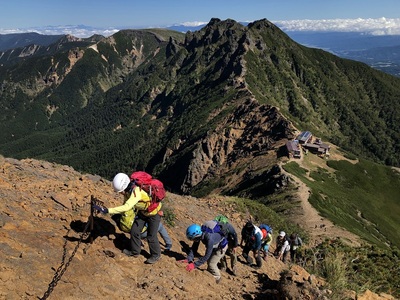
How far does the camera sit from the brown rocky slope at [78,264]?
34.2 ft

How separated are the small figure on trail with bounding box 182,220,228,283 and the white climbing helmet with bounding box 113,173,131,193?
3.34 meters

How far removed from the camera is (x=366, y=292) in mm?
12875

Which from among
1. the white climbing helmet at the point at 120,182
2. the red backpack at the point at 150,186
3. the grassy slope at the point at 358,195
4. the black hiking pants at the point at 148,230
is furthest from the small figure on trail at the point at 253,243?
the grassy slope at the point at 358,195

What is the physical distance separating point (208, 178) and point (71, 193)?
3574 inches

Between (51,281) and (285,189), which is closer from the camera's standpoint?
(51,281)

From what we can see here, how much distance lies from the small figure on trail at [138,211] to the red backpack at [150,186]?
4.2 inches

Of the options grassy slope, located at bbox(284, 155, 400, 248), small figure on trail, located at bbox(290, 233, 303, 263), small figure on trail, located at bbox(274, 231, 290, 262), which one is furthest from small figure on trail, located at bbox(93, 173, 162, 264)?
grassy slope, located at bbox(284, 155, 400, 248)

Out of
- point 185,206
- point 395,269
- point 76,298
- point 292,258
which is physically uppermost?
point 76,298

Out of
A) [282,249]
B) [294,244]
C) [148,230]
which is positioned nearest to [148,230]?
[148,230]

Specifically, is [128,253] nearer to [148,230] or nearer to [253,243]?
[148,230]

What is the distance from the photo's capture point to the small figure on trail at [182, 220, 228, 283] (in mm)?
12953

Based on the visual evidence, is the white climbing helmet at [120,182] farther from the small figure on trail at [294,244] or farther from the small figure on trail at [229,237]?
the small figure on trail at [294,244]

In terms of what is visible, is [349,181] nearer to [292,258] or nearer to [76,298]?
[292,258]

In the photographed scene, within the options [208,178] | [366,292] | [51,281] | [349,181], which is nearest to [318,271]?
[366,292]
